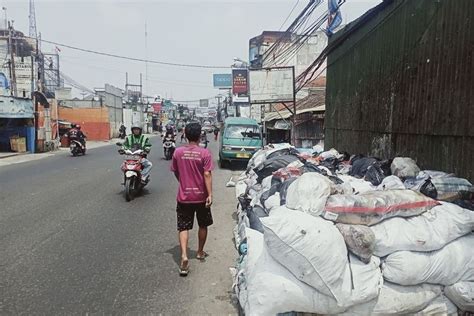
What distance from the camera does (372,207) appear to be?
115 inches

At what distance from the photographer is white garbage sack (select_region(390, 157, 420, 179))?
4.74 metres

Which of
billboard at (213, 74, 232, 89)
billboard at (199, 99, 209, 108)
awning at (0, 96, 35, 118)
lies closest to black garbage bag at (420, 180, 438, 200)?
awning at (0, 96, 35, 118)

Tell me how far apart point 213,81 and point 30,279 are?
58.6 m

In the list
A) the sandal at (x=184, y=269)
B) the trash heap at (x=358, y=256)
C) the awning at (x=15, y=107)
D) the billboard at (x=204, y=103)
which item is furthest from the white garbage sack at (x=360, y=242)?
the billboard at (x=204, y=103)

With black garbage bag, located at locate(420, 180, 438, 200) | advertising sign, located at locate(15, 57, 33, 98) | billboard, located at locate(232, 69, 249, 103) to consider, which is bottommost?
black garbage bag, located at locate(420, 180, 438, 200)

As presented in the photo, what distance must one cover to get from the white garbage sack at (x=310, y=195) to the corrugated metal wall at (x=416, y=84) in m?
2.40

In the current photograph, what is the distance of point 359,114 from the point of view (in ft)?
27.9

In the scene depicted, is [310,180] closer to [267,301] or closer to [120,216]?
[267,301]

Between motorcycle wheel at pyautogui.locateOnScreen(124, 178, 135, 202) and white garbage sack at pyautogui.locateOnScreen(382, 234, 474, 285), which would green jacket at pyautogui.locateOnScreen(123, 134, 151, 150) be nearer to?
motorcycle wheel at pyautogui.locateOnScreen(124, 178, 135, 202)

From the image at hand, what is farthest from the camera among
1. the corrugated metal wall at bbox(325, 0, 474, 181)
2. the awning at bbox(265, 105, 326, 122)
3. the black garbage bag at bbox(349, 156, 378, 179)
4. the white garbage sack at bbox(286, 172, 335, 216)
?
the awning at bbox(265, 105, 326, 122)

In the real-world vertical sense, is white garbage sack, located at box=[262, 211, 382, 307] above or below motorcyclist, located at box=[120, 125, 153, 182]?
below

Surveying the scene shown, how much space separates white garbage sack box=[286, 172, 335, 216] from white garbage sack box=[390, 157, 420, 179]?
81.7 inches

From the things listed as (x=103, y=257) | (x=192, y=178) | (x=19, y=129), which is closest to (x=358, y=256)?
(x=192, y=178)

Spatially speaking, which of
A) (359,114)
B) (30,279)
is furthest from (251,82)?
(30,279)
